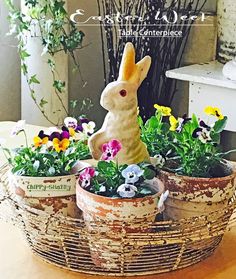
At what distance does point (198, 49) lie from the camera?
2529 millimetres

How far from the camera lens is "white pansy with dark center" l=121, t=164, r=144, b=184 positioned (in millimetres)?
937

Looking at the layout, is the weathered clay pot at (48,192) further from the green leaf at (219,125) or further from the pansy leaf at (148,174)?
the green leaf at (219,125)

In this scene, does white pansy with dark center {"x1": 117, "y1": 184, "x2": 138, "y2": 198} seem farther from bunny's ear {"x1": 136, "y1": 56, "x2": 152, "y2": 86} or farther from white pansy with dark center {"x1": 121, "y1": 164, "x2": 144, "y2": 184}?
bunny's ear {"x1": 136, "y1": 56, "x2": 152, "y2": 86}

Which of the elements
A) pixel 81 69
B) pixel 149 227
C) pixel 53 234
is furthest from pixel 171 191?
pixel 81 69

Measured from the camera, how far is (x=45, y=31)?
2.35 meters

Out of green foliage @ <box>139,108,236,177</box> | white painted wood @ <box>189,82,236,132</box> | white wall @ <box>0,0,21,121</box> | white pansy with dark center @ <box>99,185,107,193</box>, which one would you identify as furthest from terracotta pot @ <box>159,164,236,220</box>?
white wall @ <box>0,0,21,121</box>

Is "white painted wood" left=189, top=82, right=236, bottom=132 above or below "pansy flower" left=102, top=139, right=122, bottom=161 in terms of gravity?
below

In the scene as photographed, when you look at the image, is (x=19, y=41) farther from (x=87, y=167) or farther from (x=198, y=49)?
(x=87, y=167)

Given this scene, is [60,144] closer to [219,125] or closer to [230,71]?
[219,125]

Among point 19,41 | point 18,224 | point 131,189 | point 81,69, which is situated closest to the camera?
point 131,189

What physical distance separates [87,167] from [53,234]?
12cm

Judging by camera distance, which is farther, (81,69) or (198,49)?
(81,69)

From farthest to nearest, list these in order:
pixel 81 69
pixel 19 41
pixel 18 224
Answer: pixel 81 69, pixel 19 41, pixel 18 224

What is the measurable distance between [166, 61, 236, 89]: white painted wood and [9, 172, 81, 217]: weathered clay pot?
3.80 ft
